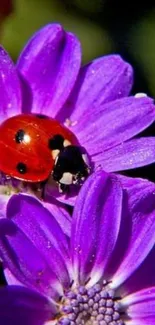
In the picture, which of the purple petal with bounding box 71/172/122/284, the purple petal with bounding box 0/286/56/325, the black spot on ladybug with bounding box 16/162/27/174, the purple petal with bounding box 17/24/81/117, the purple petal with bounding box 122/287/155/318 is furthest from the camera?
the purple petal with bounding box 17/24/81/117

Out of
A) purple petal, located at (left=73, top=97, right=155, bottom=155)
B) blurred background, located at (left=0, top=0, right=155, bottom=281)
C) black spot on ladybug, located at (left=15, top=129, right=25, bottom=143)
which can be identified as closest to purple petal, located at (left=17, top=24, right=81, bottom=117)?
purple petal, located at (left=73, top=97, right=155, bottom=155)

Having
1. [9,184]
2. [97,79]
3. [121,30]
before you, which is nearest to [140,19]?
[121,30]

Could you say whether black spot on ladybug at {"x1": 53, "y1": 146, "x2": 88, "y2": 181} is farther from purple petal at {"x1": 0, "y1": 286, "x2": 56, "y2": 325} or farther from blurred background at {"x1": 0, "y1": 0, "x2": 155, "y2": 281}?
blurred background at {"x1": 0, "y1": 0, "x2": 155, "y2": 281}

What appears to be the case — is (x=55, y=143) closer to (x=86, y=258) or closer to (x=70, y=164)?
(x=70, y=164)

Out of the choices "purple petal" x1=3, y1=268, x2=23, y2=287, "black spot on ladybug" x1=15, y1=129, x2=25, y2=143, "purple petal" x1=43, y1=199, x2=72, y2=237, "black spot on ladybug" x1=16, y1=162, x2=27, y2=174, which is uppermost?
"black spot on ladybug" x1=15, y1=129, x2=25, y2=143

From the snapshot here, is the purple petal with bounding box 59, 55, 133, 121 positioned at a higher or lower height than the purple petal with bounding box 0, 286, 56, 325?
higher

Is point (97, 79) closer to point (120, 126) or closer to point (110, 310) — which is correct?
point (120, 126)

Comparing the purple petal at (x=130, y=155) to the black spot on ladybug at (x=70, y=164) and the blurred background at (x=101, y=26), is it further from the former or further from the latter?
the blurred background at (x=101, y=26)
